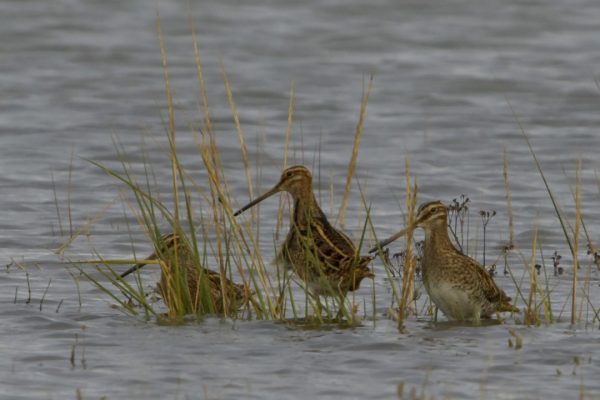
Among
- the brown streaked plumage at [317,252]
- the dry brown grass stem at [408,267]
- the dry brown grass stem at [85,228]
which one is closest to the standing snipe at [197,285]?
the brown streaked plumage at [317,252]

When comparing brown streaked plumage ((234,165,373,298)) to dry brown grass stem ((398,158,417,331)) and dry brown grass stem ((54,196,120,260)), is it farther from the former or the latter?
dry brown grass stem ((54,196,120,260))

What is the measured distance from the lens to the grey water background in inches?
296

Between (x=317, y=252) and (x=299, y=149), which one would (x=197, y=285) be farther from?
(x=299, y=149)

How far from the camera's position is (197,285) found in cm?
838

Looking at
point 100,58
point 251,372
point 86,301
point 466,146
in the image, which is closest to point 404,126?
point 466,146

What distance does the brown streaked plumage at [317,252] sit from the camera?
8.51m

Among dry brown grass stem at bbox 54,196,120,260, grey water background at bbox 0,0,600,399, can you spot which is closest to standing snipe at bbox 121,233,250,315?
grey water background at bbox 0,0,600,399

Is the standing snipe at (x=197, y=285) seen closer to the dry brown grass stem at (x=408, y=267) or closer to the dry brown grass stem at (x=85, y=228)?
the dry brown grass stem at (x=408, y=267)

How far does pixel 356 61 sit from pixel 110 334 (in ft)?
38.9

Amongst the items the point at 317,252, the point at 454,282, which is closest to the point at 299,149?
the point at 317,252

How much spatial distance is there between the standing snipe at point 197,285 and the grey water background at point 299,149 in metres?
0.15

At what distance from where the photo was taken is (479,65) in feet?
63.8

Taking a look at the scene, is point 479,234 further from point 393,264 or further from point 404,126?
point 404,126

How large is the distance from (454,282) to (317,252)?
2.66 ft
